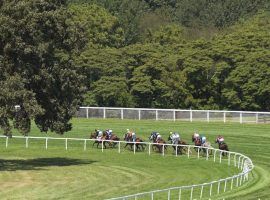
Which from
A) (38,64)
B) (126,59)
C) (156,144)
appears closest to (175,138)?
(156,144)

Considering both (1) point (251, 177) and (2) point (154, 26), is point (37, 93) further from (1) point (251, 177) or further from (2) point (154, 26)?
(2) point (154, 26)

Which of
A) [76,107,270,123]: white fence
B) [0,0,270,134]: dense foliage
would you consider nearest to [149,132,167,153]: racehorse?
[0,0,270,134]: dense foliage

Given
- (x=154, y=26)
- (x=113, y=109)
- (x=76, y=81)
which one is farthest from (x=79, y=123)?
(x=154, y=26)

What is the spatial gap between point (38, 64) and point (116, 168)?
7.09 metres

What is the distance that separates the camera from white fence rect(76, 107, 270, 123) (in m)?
63.2

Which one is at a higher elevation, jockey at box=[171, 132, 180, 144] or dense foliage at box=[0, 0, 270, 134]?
dense foliage at box=[0, 0, 270, 134]

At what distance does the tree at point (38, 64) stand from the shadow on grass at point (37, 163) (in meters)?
2.02

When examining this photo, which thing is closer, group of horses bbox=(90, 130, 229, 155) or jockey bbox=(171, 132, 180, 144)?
group of horses bbox=(90, 130, 229, 155)

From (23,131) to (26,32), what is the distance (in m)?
5.28

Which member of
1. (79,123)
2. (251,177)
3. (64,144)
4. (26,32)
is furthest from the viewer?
(79,123)

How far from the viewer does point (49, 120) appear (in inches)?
1725

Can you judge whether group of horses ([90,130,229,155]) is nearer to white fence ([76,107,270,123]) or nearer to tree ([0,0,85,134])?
tree ([0,0,85,134])

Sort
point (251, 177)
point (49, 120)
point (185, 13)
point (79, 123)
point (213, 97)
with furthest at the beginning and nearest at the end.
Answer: point (185, 13) → point (213, 97) → point (79, 123) → point (49, 120) → point (251, 177)

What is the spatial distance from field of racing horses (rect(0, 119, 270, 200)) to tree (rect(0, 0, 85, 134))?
3.08m
